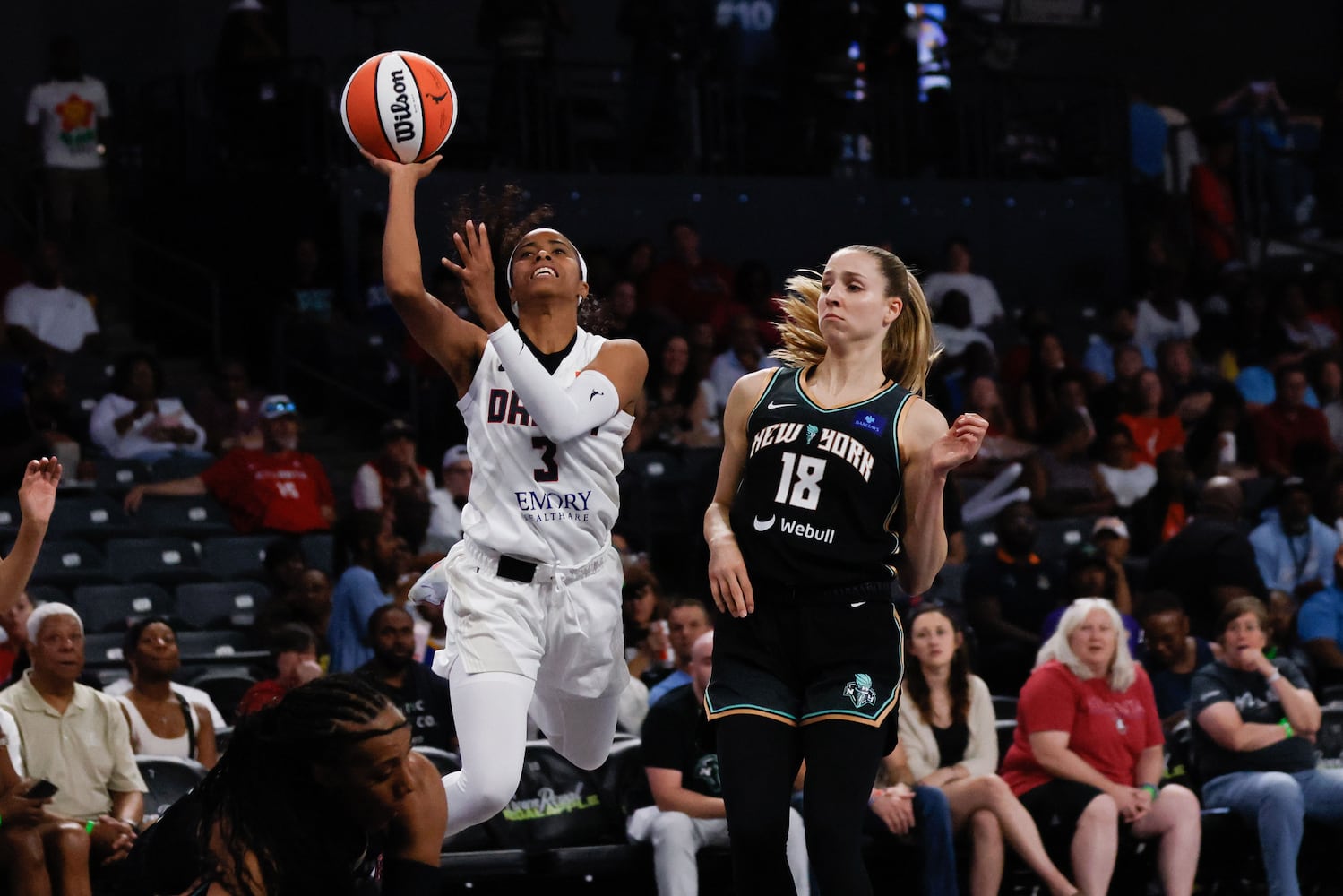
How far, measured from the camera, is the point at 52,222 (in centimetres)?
1353

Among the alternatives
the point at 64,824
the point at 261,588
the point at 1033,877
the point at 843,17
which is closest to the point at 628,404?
the point at 64,824

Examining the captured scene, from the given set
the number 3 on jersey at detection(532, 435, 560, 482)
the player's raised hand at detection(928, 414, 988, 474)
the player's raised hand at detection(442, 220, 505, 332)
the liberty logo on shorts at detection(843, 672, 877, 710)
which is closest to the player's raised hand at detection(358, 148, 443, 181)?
the player's raised hand at detection(442, 220, 505, 332)

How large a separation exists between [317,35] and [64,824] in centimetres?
1009

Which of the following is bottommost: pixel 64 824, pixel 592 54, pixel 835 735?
pixel 64 824

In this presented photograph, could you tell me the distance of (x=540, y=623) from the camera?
17.8 ft

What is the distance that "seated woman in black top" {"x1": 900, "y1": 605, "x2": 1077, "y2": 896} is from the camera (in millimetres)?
7848

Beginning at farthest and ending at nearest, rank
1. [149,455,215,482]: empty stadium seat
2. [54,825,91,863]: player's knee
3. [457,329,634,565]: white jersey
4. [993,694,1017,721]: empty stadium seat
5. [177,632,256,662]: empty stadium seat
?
[149,455,215,482]: empty stadium seat → [177,632,256,662]: empty stadium seat → [993,694,1017,721]: empty stadium seat → [54,825,91,863]: player's knee → [457,329,634,565]: white jersey

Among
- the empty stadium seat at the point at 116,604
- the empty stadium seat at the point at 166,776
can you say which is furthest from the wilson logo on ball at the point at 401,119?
the empty stadium seat at the point at 116,604

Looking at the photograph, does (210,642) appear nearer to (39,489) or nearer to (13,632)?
(13,632)

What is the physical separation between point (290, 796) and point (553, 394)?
202 centimetres

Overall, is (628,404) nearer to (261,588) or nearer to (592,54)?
(261,588)

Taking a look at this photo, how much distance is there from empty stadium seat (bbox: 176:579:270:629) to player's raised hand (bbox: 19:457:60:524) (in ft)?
16.1

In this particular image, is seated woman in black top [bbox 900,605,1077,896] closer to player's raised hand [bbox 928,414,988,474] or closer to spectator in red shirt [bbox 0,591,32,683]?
player's raised hand [bbox 928,414,988,474]

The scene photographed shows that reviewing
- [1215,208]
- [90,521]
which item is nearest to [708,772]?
[90,521]
